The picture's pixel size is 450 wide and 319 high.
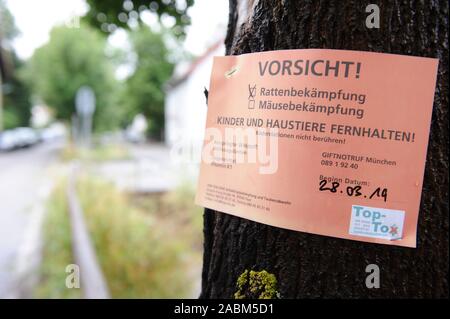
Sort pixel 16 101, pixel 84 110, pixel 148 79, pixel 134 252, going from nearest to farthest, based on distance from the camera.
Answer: pixel 134 252 → pixel 84 110 → pixel 148 79 → pixel 16 101

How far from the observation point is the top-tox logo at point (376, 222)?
1.08 m

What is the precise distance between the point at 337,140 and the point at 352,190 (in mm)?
143

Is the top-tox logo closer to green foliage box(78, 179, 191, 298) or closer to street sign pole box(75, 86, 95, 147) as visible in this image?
green foliage box(78, 179, 191, 298)

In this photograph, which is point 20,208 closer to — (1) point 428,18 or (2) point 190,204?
(2) point 190,204

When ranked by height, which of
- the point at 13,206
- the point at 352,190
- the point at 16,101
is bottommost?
the point at 13,206

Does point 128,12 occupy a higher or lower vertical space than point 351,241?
higher

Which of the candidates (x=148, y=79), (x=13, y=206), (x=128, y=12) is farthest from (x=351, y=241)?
(x=148, y=79)

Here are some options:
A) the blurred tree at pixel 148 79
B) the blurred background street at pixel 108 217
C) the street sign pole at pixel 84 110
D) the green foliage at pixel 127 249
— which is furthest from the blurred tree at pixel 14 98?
the green foliage at pixel 127 249

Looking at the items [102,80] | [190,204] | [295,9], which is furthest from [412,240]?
[102,80]

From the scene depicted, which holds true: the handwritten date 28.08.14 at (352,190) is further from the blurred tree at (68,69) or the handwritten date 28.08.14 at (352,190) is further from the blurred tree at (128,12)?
the blurred tree at (68,69)

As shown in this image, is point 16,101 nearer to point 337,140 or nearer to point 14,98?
point 14,98

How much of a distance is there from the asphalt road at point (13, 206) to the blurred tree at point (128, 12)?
10.1 feet

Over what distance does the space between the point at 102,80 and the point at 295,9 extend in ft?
74.1

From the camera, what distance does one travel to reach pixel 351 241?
43.9 inches
